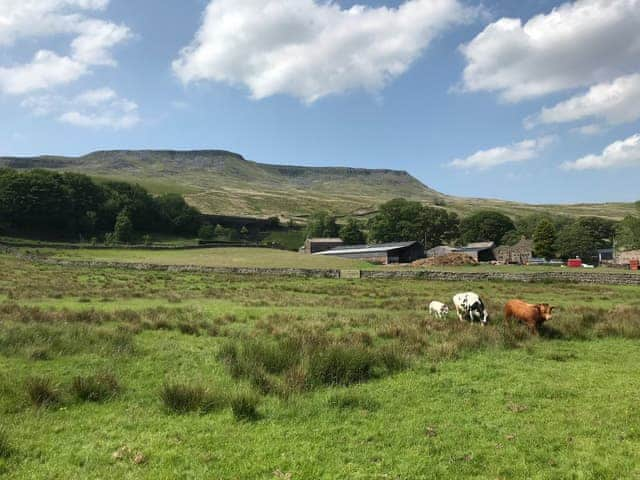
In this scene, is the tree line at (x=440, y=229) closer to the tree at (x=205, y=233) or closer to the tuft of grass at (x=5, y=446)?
the tree at (x=205, y=233)

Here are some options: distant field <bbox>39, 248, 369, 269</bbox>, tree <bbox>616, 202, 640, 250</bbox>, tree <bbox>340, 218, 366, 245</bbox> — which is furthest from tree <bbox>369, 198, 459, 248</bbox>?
distant field <bbox>39, 248, 369, 269</bbox>

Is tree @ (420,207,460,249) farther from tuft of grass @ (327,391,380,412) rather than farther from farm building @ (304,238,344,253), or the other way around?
tuft of grass @ (327,391,380,412)

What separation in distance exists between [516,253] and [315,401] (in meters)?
108

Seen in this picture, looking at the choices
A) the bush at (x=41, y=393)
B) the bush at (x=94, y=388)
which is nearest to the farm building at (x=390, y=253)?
the bush at (x=94, y=388)

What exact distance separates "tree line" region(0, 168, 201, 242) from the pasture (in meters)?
100

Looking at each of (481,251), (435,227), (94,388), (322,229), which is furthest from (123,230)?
(94,388)

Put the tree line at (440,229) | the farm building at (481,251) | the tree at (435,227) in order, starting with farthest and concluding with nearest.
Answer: the tree at (435,227)
the tree line at (440,229)
the farm building at (481,251)

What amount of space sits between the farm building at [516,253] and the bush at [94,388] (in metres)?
104

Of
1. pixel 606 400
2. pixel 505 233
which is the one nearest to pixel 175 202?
pixel 505 233

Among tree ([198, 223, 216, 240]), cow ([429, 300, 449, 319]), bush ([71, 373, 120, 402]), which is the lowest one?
cow ([429, 300, 449, 319])

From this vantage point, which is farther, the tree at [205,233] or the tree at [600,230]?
the tree at [600,230]

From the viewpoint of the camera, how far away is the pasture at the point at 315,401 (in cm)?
645

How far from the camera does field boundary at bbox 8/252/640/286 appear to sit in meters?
43.2

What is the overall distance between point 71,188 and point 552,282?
11213cm
